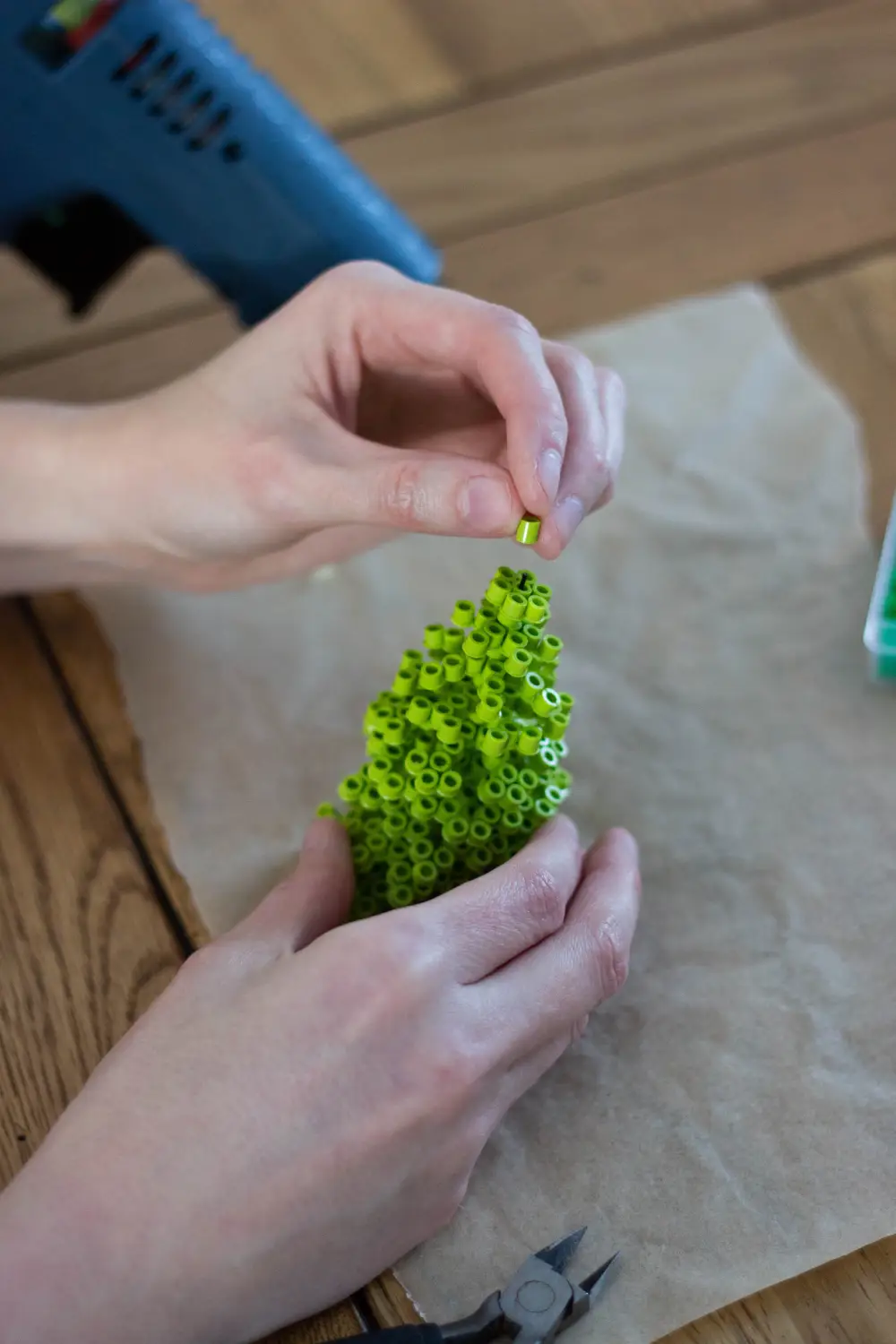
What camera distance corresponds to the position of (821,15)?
110cm

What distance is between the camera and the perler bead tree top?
1.89 feet

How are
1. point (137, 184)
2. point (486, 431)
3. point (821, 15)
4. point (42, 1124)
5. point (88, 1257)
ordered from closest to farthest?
point (88, 1257)
point (42, 1124)
point (486, 431)
point (137, 184)
point (821, 15)

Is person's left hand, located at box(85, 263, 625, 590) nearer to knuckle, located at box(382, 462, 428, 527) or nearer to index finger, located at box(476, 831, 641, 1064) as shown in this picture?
knuckle, located at box(382, 462, 428, 527)

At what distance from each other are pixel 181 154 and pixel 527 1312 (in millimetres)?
663

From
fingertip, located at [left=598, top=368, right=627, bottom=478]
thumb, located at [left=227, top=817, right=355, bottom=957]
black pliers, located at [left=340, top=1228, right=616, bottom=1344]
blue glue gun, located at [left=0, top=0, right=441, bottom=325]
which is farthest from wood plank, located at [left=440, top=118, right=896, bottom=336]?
black pliers, located at [left=340, top=1228, right=616, bottom=1344]

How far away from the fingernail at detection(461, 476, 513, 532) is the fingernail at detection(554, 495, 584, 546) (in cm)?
2

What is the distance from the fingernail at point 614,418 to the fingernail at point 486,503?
0.08 meters

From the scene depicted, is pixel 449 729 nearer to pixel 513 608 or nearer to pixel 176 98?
pixel 513 608

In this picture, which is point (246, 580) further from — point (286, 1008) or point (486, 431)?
point (286, 1008)

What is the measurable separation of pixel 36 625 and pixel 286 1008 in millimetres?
357

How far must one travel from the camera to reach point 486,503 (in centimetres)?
58

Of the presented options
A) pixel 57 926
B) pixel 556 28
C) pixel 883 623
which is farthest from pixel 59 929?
pixel 556 28

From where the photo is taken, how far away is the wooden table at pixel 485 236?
66 cm

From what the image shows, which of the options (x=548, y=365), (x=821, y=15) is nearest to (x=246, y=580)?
(x=548, y=365)
